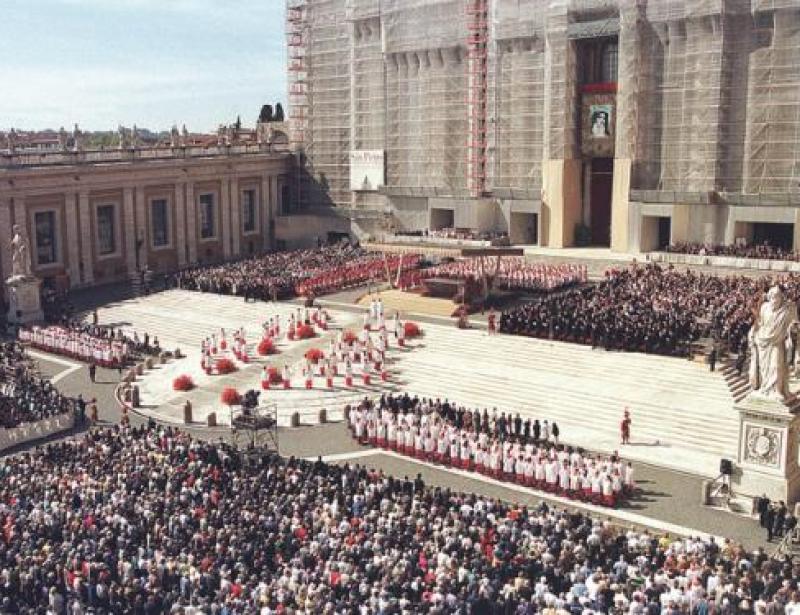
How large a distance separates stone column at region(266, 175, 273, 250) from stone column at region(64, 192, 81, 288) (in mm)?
16862

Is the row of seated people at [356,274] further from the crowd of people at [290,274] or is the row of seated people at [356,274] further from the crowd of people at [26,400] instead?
the crowd of people at [26,400]

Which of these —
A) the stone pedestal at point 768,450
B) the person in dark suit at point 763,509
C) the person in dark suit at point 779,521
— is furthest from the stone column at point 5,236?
the person in dark suit at point 779,521

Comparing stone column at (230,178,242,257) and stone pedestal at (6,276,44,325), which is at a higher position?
stone column at (230,178,242,257)

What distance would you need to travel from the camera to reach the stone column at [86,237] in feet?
177

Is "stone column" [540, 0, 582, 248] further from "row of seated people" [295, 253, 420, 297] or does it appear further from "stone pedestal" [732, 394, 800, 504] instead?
"stone pedestal" [732, 394, 800, 504]

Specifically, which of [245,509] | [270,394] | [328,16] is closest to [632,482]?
[245,509]

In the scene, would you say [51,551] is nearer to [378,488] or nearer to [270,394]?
[378,488]

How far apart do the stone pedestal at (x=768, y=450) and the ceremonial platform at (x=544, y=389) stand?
2.36 metres

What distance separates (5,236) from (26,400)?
21.3m

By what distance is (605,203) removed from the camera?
6181 cm

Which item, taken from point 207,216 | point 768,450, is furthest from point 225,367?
point 207,216

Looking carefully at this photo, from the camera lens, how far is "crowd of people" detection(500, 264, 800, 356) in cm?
3606

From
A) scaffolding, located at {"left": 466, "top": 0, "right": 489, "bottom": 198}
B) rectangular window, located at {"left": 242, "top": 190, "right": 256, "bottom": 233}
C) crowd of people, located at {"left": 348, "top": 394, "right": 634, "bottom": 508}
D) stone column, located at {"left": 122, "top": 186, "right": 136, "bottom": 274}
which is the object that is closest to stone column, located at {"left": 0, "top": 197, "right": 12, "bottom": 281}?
stone column, located at {"left": 122, "top": 186, "right": 136, "bottom": 274}

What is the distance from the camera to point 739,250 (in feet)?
167
